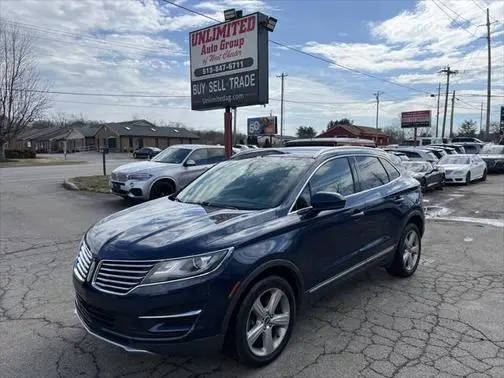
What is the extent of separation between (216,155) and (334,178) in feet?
26.4

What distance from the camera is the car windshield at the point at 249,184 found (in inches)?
148

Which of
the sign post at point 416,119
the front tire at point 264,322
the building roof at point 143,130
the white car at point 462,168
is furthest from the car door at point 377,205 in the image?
the building roof at point 143,130

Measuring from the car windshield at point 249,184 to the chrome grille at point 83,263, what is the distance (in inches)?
45.2

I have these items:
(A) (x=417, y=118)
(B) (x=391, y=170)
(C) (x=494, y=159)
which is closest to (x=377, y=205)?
(B) (x=391, y=170)

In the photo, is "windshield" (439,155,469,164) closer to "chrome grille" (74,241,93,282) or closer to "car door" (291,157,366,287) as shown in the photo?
"car door" (291,157,366,287)

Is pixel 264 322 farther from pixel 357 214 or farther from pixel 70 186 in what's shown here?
pixel 70 186

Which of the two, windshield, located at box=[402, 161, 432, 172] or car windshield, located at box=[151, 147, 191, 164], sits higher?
car windshield, located at box=[151, 147, 191, 164]

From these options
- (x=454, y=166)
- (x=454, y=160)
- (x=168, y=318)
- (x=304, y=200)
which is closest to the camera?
(x=168, y=318)

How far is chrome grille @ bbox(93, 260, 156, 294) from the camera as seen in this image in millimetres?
2824

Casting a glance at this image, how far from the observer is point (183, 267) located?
9.27ft

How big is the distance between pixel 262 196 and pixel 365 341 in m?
1.59

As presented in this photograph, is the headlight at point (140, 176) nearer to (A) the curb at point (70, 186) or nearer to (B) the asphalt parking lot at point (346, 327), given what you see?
(B) the asphalt parking lot at point (346, 327)

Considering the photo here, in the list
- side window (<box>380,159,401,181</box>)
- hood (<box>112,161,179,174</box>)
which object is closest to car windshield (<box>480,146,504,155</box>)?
hood (<box>112,161,179,174</box>)

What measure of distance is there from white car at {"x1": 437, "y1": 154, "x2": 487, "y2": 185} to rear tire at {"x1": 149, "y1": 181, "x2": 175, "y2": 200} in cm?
1246
